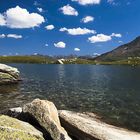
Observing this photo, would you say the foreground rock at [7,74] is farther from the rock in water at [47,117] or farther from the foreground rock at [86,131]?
the foreground rock at [86,131]

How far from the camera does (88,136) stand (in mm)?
22484

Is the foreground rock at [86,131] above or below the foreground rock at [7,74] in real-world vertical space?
below

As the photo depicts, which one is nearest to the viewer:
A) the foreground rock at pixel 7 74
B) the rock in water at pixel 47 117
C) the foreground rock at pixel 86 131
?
the rock in water at pixel 47 117

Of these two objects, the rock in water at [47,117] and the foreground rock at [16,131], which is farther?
the rock in water at [47,117]

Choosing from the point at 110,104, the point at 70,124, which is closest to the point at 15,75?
the point at 110,104

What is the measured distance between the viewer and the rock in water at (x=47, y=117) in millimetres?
21375

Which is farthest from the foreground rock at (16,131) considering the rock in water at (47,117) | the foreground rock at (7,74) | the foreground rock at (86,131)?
the foreground rock at (7,74)

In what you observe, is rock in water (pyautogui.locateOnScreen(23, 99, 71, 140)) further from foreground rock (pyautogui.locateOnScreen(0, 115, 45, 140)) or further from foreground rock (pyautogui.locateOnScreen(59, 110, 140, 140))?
foreground rock (pyautogui.locateOnScreen(59, 110, 140, 140))

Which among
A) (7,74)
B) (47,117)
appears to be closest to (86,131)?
(47,117)

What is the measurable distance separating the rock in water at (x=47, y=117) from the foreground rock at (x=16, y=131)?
0.96 metres

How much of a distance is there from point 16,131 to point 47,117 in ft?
11.4

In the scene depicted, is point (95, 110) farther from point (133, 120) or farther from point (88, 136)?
point (88, 136)

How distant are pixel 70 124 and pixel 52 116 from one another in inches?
78.9

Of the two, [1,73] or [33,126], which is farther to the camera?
[1,73]
